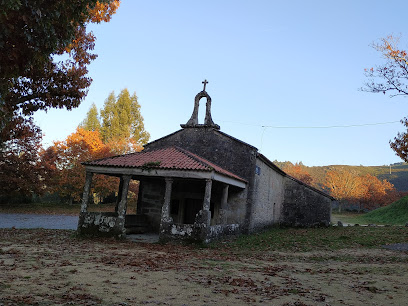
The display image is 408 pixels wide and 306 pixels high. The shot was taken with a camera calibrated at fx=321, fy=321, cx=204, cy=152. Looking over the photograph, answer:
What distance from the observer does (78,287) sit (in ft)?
16.9

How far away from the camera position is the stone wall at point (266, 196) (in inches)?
670

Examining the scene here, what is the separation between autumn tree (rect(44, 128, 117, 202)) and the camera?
30.4m

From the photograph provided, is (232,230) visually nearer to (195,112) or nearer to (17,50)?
(195,112)

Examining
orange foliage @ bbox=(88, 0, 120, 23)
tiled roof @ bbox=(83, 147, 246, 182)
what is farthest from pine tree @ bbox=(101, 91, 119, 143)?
orange foliage @ bbox=(88, 0, 120, 23)

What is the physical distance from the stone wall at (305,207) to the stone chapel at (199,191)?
0.22 feet

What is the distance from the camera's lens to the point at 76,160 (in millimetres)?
31562

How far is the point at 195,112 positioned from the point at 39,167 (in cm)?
1714

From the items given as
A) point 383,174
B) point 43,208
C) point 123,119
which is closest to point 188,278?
point 43,208

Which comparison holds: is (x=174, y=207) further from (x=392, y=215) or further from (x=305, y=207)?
(x=392, y=215)

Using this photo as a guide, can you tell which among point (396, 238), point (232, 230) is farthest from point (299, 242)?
point (396, 238)

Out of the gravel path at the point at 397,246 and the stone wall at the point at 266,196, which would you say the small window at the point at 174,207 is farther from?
the gravel path at the point at 397,246

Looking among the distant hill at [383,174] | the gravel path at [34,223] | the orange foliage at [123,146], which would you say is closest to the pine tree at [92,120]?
the orange foliage at [123,146]

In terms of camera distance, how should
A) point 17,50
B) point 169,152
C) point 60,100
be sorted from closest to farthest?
point 17,50 < point 60,100 < point 169,152

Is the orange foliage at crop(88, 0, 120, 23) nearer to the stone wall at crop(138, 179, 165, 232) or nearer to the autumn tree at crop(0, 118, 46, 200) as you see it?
the stone wall at crop(138, 179, 165, 232)
